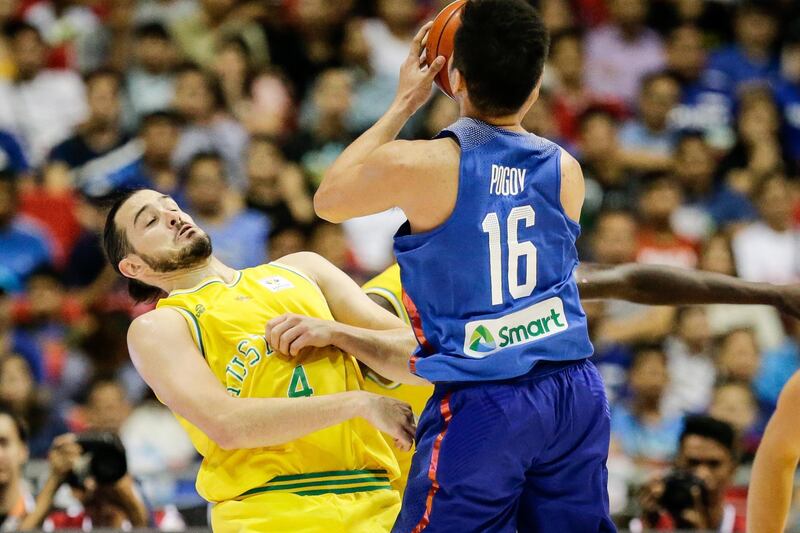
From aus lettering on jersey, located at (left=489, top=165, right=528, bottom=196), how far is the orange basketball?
333 millimetres

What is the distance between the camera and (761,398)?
855cm

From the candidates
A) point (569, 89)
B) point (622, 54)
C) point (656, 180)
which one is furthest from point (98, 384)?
point (622, 54)

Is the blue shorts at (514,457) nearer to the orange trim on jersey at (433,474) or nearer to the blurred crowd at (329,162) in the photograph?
the orange trim on jersey at (433,474)

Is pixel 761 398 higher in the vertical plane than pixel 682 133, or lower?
lower

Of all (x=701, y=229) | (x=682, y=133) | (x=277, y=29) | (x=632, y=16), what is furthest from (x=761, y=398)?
(x=277, y=29)

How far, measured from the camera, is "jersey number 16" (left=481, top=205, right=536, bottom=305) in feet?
11.7

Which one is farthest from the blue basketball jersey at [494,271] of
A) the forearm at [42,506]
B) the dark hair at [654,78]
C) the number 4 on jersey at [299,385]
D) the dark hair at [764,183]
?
the dark hair at [654,78]

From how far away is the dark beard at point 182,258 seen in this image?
4430 mm

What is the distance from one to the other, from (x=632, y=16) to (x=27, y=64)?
5.09 m

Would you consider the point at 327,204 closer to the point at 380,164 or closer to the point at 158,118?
the point at 380,164

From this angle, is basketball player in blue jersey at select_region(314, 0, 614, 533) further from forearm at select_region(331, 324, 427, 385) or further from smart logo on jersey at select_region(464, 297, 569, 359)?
forearm at select_region(331, 324, 427, 385)

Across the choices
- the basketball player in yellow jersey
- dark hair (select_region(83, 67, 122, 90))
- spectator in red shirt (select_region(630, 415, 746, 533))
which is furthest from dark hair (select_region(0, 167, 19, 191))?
spectator in red shirt (select_region(630, 415, 746, 533))

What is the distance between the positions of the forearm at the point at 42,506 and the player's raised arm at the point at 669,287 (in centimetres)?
268

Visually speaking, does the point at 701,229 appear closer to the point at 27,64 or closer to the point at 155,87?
the point at 155,87
